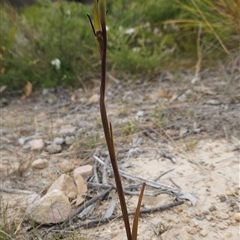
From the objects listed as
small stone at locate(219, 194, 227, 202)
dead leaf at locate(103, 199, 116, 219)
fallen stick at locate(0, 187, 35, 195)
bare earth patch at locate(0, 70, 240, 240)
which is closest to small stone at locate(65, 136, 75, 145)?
bare earth patch at locate(0, 70, 240, 240)

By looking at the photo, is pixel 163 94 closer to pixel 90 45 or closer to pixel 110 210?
pixel 90 45

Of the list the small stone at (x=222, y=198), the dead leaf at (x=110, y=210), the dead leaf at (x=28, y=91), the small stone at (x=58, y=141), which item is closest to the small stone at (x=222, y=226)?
the small stone at (x=222, y=198)

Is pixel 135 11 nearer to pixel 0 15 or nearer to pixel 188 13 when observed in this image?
pixel 188 13

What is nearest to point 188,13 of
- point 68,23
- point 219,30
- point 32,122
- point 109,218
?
point 219,30

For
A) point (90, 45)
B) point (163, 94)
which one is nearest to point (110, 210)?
point (163, 94)

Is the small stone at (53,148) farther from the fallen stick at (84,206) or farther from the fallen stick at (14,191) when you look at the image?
the fallen stick at (84,206)

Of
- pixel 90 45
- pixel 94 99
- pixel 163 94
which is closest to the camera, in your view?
pixel 163 94

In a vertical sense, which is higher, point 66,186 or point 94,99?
point 94,99
